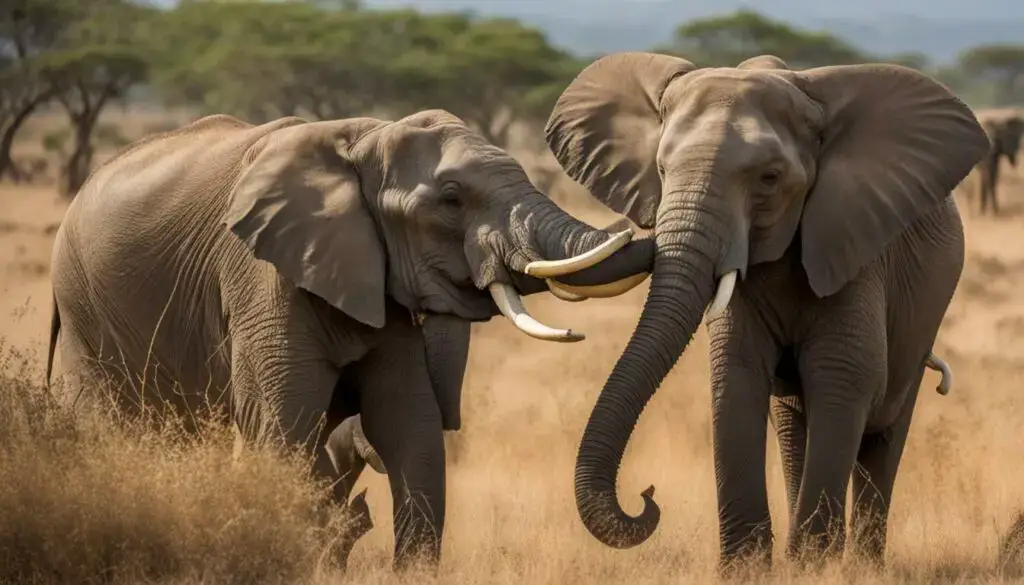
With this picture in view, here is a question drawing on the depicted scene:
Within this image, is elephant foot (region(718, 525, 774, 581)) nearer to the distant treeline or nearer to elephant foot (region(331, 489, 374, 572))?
elephant foot (region(331, 489, 374, 572))

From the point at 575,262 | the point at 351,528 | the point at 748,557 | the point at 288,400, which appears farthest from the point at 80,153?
the point at 575,262

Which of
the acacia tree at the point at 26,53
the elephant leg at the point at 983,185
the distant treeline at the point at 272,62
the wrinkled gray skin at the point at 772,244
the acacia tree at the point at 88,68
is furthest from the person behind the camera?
the distant treeline at the point at 272,62

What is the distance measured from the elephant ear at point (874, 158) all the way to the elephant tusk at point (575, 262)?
2.95 ft

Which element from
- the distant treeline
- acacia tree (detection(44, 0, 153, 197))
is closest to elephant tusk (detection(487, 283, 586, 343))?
acacia tree (detection(44, 0, 153, 197))

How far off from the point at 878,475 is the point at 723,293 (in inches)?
67.0

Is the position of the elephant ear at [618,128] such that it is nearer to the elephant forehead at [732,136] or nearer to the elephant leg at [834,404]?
the elephant forehead at [732,136]

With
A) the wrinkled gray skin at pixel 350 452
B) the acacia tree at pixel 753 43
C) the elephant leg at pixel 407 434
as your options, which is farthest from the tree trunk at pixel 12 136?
the elephant leg at pixel 407 434

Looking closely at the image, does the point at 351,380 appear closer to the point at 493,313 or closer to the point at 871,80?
the point at 493,313

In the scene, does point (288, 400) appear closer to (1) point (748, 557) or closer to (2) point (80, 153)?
(1) point (748, 557)

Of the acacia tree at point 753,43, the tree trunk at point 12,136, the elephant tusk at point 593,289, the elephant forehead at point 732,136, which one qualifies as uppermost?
the elephant forehead at point 732,136

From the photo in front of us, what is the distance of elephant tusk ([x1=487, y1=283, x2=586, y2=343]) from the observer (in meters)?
6.72

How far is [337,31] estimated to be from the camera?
4531 cm

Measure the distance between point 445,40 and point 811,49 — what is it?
9.18m

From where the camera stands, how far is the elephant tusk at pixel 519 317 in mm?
6719
